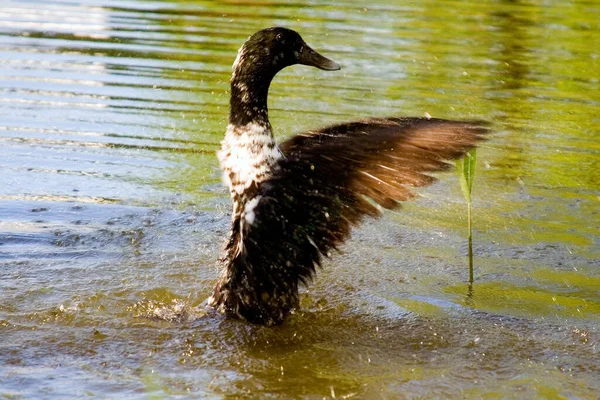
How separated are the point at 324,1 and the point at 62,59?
4.53 meters

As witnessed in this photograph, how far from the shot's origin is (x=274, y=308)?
5.04 m

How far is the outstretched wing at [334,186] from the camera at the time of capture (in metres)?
4.69

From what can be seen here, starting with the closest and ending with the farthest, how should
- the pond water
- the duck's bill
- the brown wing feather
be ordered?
the pond water → the brown wing feather → the duck's bill

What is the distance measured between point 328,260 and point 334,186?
4.57ft

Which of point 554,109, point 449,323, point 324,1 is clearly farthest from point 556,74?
point 449,323

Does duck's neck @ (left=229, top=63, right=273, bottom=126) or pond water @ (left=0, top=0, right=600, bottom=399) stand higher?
duck's neck @ (left=229, top=63, right=273, bottom=126)

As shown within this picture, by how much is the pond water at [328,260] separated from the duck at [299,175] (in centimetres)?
41

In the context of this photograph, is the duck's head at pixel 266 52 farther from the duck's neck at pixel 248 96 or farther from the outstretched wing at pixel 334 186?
the outstretched wing at pixel 334 186

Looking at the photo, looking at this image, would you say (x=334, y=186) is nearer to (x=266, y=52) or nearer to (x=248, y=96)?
(x=248, y=96)

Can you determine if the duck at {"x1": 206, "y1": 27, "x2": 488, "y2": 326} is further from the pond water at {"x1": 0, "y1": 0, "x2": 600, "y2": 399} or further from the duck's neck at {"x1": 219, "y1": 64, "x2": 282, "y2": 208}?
the pond water at {"x1": 0, "y1": 0, "x2": 600, "y2": 399}

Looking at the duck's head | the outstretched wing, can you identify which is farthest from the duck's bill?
the outstretched wing

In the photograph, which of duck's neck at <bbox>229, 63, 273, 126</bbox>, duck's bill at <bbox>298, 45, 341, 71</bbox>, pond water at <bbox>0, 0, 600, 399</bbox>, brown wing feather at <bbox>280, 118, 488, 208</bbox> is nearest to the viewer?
pond water at <bbox>0, 0, 600, 399</bbox>

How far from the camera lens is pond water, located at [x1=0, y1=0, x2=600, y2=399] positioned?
14.9ft

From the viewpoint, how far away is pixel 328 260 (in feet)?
19.8
